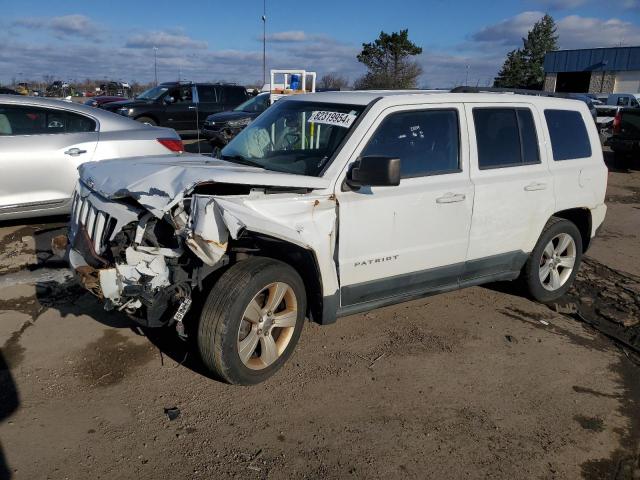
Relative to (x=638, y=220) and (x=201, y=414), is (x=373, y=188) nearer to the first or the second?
(x=201, y=414)

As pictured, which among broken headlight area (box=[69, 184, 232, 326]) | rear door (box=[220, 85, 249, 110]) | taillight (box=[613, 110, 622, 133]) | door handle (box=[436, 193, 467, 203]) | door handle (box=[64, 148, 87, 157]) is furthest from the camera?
rear door (box=[220, 85, 249, 110])

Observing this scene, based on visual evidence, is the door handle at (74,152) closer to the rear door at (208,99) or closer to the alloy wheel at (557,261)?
the alloy wheel at (557,261)

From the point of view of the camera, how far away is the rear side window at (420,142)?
155 inches

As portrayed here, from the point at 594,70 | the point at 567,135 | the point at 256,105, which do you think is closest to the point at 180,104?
the point at 256,105

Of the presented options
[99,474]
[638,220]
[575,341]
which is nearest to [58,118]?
[99,474]

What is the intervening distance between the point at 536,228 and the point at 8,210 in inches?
211

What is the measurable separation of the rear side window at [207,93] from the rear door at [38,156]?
12545 mm

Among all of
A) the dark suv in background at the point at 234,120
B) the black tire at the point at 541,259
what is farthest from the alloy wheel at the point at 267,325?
the dark suv in background at the point at 234,120

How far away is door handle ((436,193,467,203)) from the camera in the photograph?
13.3ft

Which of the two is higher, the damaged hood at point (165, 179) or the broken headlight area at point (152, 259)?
the damaged hood at point (165, 179)

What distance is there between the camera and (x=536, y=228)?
483cm

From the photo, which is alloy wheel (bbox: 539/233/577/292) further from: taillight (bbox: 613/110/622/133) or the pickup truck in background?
taillight (bbox: 613/110/622/133)

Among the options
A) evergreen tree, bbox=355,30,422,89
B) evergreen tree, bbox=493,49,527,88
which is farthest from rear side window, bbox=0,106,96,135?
evergreen tree, bbox=493,49,527,88

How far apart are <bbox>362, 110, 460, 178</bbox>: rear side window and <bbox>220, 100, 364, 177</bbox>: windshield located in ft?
0.79
